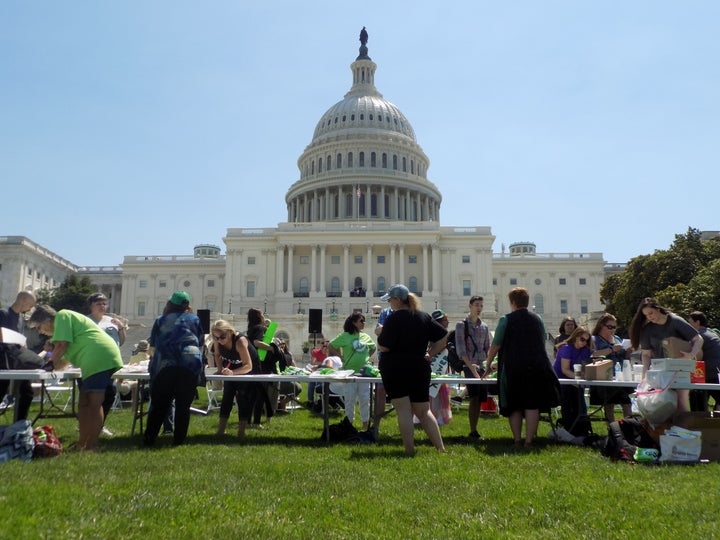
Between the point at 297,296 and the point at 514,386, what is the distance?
65625mm

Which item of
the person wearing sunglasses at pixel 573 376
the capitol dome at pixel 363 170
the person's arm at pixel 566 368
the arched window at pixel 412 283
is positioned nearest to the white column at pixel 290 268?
the capitol dome at pixel 363 170

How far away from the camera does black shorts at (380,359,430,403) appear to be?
8070mm

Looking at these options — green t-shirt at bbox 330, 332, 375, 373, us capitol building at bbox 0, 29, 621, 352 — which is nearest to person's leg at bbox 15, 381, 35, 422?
green t-shirt at bbox 330, 332, 375, 373

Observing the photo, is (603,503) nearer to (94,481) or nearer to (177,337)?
(94,481)

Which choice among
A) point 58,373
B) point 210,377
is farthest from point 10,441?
point 210,377

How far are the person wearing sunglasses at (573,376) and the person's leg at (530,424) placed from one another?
0.81 m

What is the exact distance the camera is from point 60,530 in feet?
14.0

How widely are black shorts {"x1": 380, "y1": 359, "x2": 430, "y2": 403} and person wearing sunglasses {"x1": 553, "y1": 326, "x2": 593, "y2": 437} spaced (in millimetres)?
2569

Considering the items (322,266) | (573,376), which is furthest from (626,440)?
(322,266)

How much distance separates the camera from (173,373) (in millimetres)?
8469

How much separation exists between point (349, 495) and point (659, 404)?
474 cm

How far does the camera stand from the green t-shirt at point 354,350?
1099 cm

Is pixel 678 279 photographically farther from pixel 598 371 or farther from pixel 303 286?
pixel 303 286

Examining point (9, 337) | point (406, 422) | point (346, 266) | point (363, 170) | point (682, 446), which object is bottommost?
point (682, 446)
